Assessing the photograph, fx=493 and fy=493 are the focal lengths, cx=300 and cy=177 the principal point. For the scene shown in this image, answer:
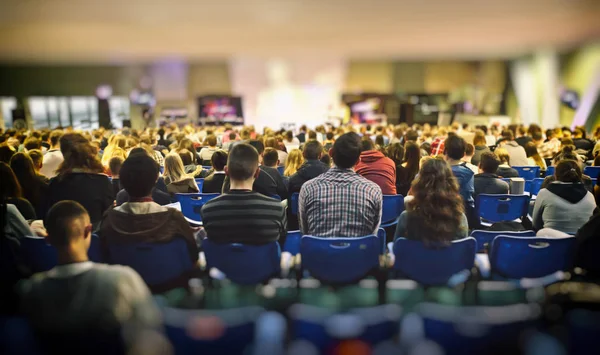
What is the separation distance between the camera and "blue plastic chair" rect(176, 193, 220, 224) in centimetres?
450

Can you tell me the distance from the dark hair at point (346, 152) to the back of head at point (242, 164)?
1.99 ft

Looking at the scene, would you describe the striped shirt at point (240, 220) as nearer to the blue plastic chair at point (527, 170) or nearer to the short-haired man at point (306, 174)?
the short-haired man at point (306, 174)

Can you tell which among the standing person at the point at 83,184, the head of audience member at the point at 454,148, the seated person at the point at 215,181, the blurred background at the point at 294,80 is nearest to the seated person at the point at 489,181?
the head of audience member at the point at 454,148

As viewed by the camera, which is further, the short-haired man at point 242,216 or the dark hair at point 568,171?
the dark hair at point 568,171

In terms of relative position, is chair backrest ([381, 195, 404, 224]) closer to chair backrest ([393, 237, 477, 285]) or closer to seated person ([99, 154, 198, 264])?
chair backrest ([393, 237, 477, 285])

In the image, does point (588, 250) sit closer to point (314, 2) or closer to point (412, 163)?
point (412, 163)

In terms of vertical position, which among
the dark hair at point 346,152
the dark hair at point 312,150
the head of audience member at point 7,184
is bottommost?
the head of audience member at point 7,184

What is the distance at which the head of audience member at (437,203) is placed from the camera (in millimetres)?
2924

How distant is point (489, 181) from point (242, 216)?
9.95 feet

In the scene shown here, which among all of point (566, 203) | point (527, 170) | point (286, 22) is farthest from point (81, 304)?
point (286, 22)

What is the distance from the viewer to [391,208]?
466cm

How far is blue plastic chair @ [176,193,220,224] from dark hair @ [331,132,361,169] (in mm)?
1512

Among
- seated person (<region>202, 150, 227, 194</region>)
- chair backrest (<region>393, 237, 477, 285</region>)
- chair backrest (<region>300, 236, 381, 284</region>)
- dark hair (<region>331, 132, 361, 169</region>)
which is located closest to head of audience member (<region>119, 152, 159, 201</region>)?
chair backrest (<region>300, 236, 381, 284</region>)

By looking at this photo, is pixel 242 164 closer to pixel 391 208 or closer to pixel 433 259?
pixel 433 259
